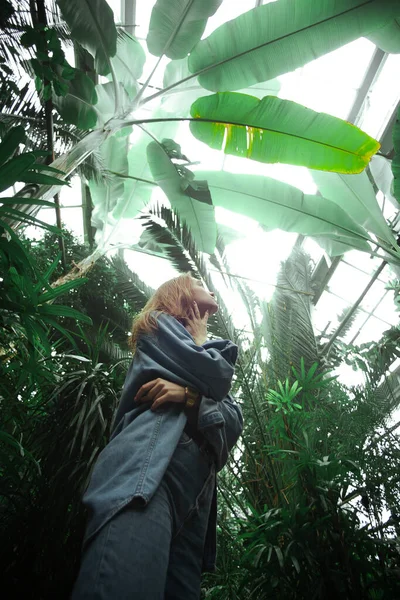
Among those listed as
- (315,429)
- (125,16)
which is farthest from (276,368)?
(125,16)

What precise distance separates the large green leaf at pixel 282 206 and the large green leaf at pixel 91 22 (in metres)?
1.35

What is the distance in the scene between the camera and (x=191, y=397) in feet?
3.99

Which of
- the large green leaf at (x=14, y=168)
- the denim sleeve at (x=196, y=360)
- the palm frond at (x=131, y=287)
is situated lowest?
the denim sleeve at (x=196, y=360)

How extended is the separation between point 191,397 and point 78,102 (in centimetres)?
242

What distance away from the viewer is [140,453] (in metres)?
1.05

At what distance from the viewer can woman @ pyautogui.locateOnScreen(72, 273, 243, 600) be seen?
33.7 inches

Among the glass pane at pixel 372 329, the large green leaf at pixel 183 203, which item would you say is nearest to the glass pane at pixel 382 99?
the glass pane at pixel 372 329

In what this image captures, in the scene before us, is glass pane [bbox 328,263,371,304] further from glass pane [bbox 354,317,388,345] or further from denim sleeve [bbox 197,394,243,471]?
denim sleeve [bbox 197,394,243,471]

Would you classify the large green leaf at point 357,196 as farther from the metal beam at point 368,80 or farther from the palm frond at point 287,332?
the metal beam at point 368,80

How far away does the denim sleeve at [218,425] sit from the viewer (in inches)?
45.4

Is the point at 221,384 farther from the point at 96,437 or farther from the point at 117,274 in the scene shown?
the point at 117,274

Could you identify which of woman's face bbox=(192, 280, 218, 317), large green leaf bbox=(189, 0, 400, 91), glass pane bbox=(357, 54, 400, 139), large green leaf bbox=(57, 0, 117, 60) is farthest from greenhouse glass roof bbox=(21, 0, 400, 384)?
woman's face bbox=(192, 280, 218, 317)

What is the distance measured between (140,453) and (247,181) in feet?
9.24

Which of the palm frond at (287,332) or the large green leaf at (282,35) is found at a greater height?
the large green leaf at (282,35)
